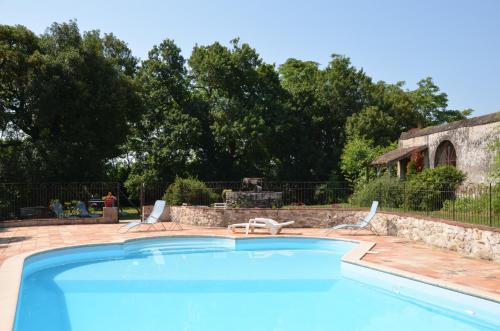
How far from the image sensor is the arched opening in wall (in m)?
20.1

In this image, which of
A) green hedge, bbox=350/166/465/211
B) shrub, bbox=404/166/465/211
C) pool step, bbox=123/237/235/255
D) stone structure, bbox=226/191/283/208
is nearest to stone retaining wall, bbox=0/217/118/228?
stone structure, bbox=226/191/283/208

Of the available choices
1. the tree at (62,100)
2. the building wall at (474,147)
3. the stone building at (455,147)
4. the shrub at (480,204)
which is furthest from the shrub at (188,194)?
the building wall at (474,147)

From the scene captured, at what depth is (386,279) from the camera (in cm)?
780

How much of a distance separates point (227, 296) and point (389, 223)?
771 centimetres

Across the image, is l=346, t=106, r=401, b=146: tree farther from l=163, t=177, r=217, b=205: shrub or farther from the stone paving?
the stone paving

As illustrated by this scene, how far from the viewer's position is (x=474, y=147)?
725 inches

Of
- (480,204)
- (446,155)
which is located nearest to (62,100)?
(446,155)

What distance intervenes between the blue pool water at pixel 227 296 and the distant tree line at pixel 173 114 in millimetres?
12285

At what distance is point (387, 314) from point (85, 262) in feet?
22.1

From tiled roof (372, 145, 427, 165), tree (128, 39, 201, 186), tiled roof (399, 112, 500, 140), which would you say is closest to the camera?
tiled roof (399, 112, 500, 140)

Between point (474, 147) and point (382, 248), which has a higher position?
point (474, 147)

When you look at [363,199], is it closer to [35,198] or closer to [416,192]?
[416,192]

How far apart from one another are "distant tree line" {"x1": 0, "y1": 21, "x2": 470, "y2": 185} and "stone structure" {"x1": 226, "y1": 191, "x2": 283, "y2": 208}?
8534mm

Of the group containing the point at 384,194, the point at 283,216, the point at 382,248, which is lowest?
the point at 382,248
